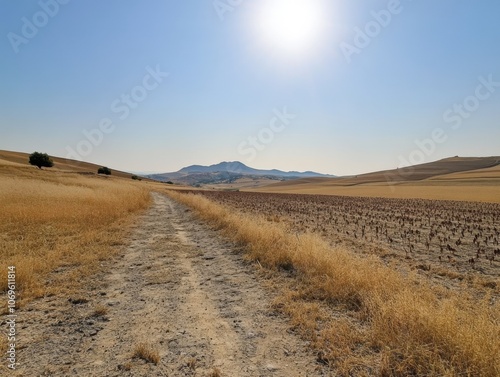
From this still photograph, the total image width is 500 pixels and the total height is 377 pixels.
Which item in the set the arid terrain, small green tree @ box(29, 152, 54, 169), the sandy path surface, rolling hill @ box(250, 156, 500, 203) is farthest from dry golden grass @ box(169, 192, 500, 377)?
small green tree @ box(29, 152, 54, 169)

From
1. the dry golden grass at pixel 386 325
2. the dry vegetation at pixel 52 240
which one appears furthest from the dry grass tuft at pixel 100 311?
the dry golden grass at pixel 386 325

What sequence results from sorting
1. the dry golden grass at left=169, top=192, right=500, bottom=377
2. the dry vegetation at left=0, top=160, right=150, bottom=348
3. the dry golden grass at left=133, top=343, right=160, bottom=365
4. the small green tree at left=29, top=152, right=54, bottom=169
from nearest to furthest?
the dry golden grass at left=169, top=192, right=500, bottom=377, the dry golden grass at left=133, top=343, right=160, bottom=365, the dry vegetation at left=0, top=160, right=150, bottom=348, the small green tree at left=29, top=152, right=54, bottom=169

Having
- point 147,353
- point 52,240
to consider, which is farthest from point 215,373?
point 52,240

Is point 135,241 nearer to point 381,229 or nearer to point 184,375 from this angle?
point 184,375

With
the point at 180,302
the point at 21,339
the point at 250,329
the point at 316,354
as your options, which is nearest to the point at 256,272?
the point at 180,302

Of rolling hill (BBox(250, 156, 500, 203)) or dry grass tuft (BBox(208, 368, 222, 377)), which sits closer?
dry grass tuft (BBox(208, 368, 222, 377))

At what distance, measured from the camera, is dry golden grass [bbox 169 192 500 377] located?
3867 mm

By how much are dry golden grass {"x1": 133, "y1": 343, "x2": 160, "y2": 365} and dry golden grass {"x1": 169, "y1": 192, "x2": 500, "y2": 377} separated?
243 centimetres

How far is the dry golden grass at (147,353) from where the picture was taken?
13.9 ft

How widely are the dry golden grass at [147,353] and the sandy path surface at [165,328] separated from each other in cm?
7

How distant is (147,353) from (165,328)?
91 cm

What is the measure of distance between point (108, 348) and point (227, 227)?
426 inches

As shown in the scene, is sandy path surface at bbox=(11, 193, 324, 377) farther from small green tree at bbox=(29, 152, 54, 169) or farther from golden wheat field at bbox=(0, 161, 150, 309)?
small green tree at bbox=(29, 152, 54, 169)

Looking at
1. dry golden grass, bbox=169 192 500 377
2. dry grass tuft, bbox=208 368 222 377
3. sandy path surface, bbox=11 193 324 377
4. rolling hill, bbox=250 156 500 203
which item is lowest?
sandy path surface, bbox=11 193 324 377
